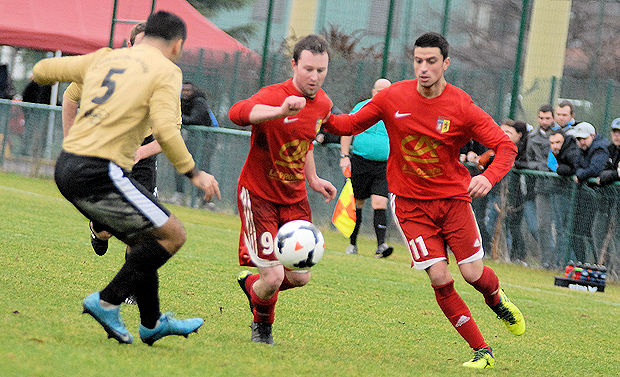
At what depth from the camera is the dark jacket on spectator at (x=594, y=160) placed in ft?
40.6

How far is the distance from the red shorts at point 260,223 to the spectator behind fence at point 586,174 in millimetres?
6825

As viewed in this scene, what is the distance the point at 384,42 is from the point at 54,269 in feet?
29.7

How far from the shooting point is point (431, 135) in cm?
664

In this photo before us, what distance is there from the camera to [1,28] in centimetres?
2023

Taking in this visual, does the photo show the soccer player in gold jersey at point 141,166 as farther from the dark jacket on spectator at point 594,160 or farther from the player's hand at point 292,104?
the dark jacket on spectator at point 594,160

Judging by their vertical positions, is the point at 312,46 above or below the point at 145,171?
above

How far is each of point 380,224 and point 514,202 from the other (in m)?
2.15

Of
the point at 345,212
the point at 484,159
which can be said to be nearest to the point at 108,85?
the point at 345,212

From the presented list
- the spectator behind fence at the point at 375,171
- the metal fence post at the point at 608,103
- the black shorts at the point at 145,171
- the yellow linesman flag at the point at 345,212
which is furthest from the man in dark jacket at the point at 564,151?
the black shorts at the point at 145,171

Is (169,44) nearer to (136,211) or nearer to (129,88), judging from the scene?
(129,88)

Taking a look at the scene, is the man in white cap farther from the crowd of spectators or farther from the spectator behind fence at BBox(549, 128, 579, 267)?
the spectator behind fence at BBox(549, 128, 579, 267)

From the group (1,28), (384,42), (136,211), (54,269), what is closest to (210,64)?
(384,42)

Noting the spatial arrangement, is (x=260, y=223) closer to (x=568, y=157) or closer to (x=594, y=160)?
(x=594, y=160)

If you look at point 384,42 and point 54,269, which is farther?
point 384,42
